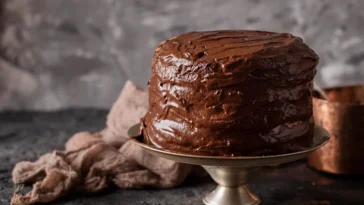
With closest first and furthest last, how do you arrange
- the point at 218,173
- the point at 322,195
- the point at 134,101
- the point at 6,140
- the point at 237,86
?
1. the point at 237,86
2. the point at 218,173
3. the point at 322,195
4. the point at 134,101
5. the point at 6,140

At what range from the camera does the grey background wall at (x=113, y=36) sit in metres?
2.96

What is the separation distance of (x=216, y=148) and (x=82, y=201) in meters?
0.52

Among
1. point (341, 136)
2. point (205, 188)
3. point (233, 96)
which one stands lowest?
point (205, 188)

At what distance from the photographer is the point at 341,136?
2.05 meters

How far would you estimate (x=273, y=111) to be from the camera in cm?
163

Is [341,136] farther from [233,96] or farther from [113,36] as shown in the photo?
[113,36]

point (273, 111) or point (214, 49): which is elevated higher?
point (214, 49)

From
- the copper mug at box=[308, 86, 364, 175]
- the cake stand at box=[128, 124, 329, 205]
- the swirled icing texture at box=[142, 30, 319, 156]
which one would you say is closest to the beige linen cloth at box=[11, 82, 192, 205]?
the cake stand at box=[128, 124, 329, 205]

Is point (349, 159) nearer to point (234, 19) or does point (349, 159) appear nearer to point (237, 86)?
point (237, 86)

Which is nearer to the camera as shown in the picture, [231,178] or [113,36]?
[231,178]

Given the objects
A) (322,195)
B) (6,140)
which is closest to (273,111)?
(322,195)

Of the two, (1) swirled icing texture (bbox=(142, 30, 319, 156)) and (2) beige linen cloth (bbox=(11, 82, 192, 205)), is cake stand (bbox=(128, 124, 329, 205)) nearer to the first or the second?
(1) swirled icing texture (bbox=(142, 30, 319, 156))

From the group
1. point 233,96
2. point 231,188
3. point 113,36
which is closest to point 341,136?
point 231,188

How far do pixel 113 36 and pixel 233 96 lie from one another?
1608 millimetres
